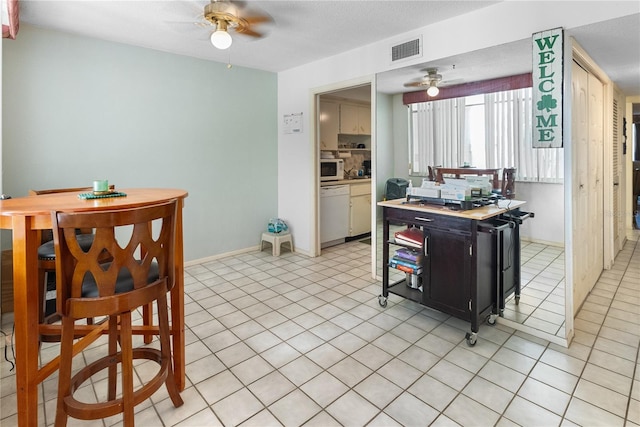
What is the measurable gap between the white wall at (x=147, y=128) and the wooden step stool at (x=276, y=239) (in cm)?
18

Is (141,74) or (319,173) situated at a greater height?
(141,74)

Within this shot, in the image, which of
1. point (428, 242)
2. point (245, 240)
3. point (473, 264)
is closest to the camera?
point (473, 264)

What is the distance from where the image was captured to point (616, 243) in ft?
14.4

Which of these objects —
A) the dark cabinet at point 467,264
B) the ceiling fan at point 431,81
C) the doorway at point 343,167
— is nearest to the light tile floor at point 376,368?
the dark cabinet at point 467,264

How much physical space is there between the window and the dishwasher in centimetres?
178

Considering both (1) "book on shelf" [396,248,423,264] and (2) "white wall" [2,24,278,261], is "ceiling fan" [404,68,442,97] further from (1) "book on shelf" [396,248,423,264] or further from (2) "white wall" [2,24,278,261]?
(2) "white wall" [2,24,278,261]

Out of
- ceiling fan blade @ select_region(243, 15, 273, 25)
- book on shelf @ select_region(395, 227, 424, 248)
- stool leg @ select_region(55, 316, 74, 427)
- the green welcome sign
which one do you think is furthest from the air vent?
stool leg @ select_region(55, 316, 74, 427)

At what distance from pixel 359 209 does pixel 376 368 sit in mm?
3398

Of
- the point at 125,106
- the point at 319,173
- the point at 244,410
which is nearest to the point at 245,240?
the point at 319,173

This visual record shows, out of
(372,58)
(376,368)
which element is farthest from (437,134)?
(376,368)

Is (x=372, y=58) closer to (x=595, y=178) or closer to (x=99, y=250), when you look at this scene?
(x=595, y=178)

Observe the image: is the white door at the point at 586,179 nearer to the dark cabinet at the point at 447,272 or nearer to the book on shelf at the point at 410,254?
the dark cabinet at the point at 447,272

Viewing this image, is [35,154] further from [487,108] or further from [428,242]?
[487,108]

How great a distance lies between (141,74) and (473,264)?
364 cm
